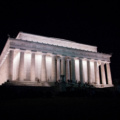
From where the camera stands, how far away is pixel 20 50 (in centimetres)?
5669

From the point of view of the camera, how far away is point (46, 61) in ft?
207

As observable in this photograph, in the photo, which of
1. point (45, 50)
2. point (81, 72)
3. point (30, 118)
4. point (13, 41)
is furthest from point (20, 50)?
point (30, 118)

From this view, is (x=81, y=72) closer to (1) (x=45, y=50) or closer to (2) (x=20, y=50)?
(1) (x=45, y=50)

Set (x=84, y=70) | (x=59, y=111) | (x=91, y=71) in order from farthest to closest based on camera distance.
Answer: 1. (x=91, y=71)
2. (x=84, y=70)
3. (x=59, y=111)

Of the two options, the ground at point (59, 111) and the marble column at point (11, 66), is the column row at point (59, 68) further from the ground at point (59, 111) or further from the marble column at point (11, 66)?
the ground at point (59, 111)

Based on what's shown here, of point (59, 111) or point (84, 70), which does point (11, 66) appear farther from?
point (59, 111)

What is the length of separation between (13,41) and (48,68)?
15475 millimetres

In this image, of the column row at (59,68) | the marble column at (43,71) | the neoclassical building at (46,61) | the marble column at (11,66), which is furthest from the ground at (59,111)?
the marble column at (43,71)

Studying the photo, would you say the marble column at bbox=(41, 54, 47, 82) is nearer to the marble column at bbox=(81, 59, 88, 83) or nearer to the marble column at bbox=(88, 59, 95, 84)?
the marble column at bbox=(81, 59, 88, 83)

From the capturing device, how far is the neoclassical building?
55.3 meters

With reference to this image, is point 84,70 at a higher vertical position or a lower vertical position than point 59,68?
higher

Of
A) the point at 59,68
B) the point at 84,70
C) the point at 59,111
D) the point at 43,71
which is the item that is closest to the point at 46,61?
the point at 59,68

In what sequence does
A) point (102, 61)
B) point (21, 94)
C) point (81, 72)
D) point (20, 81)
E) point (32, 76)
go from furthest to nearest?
point (102, 61), point (81, 72), point (32, 76), point (20, 81), point (21, 94)

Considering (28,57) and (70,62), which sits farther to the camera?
(70,62)
